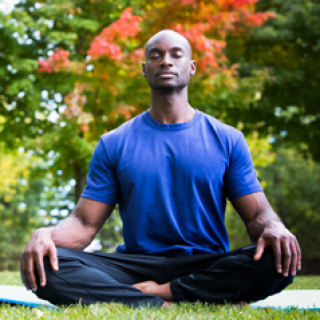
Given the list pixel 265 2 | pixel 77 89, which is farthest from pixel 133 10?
pixel 265 2

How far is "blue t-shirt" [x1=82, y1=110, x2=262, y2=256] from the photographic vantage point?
3207 millimetres

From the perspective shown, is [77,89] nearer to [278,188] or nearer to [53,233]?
[53,233]

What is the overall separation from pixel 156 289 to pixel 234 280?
53cm

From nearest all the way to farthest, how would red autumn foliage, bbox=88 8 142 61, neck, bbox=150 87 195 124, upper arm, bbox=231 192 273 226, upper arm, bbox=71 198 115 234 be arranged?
upper arm, bbox=231 192 273 226
upper arm, bbox=71 198 115 234
neck, bbox=150 87 195 124
red autumn foliage, bbox=88 8 142 61

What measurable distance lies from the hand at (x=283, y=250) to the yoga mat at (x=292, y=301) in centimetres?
27

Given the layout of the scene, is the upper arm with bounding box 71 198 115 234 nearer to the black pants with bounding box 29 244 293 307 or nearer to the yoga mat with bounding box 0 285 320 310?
the black pants with bounding box 29 244 293 307

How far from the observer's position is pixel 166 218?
10.5 feet

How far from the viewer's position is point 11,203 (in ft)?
65.3

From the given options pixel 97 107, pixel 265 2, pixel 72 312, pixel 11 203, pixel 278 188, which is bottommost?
pixel 11 203

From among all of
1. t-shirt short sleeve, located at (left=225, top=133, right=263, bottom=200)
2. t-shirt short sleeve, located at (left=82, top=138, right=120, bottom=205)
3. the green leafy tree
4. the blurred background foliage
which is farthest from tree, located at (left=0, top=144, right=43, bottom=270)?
t-shirt short sleeve, located at (left=225, top=133, right=263, bottom=200)

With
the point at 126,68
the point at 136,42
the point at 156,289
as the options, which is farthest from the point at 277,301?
the point at 136,42

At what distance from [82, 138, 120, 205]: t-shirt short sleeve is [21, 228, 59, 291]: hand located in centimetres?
65

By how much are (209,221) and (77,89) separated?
15.3 feet

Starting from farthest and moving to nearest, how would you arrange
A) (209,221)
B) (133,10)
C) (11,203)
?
(11,203) < (133,10) < (209,221)
